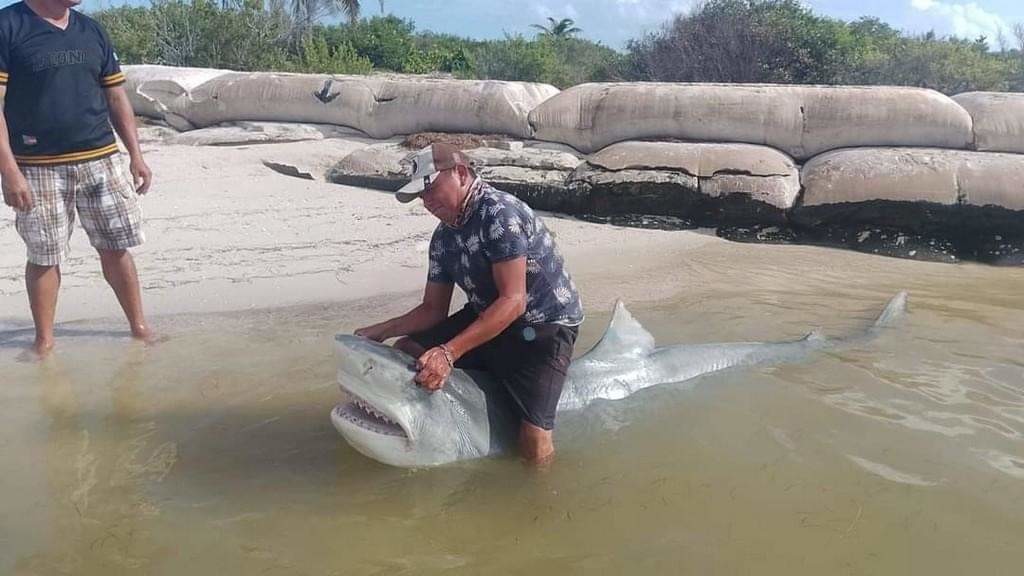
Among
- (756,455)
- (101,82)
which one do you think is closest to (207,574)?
(756,455)

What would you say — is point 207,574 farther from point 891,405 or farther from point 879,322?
point 879,322

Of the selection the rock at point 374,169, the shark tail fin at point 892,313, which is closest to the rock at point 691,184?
the rock at point 374,169

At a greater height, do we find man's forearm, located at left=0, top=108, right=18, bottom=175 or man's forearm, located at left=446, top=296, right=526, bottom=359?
man's forearm, located at left=0, top=108, right=18, bottom=175

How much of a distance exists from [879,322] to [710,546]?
9.22ft

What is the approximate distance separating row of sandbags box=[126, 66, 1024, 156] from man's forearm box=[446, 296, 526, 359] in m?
5.37

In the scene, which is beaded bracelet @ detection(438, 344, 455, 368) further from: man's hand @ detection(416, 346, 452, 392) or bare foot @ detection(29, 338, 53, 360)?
bare foot @ detection(29, 338, 53, 360)

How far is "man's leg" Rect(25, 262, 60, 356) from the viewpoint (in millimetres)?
4055

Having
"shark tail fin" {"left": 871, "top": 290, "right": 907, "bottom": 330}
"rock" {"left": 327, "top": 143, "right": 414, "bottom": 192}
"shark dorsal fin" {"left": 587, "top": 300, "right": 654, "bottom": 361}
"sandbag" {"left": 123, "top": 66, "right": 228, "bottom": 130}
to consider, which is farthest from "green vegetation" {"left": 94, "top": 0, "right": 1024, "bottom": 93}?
"shark dorsal fin" {"left": 587, "top": 300, "right": 654, "bottom": 361}

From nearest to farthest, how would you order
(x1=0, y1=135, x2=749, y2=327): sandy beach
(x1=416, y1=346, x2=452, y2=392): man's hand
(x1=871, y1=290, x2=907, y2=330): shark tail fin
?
(x1=416, y1=346, x2=452, y2=392): man's hand
(x1=871, y1=290, x2=907, y2=330): shark tail fin
(x1=0, y1=135, x2=749, y2=327): sandy beach

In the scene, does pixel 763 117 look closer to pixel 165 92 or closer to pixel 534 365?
pixel 534 365

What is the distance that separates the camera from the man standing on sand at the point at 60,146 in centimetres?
374

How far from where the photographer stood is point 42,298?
408 cm

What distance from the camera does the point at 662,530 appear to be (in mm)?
2689

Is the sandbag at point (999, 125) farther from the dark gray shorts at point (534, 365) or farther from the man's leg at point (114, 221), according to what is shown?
the man's leg at point (114, 221)
